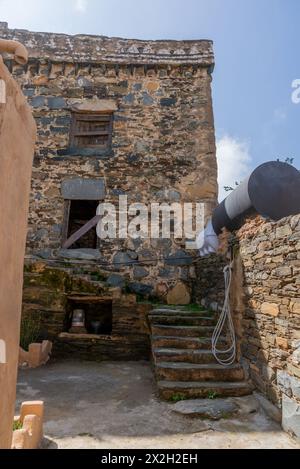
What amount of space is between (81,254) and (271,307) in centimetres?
477

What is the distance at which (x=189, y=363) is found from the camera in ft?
14.5

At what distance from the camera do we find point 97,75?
27.7ft

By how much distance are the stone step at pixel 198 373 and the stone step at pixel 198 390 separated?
16 centimetres

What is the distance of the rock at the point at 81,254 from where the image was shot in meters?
7.39

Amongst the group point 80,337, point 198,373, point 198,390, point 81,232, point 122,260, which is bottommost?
point 198,390

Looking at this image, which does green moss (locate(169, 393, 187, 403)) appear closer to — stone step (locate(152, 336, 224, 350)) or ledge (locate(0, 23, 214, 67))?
stone step (locate(152, 336, 224, 350))

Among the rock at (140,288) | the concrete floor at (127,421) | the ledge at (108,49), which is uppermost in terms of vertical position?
the ledge at (108,49)

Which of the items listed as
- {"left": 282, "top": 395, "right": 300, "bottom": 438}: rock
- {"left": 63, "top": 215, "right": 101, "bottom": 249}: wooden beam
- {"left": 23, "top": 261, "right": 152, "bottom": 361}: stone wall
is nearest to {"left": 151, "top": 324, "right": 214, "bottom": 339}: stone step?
{"left": 23, "top": 261, "right": 152, "bottom": 361}: stone wall

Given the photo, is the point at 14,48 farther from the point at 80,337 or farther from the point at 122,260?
the point at 122,260

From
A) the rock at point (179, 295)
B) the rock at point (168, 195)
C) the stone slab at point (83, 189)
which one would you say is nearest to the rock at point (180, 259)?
the rock at point (179, 295)

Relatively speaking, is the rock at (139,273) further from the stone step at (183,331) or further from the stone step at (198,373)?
the stone step at (198,373)

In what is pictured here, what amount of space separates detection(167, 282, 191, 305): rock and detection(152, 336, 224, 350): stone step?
7.50 ft

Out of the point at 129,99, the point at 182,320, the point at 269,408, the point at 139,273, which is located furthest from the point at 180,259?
the point at 129,99
